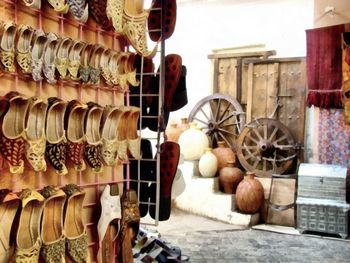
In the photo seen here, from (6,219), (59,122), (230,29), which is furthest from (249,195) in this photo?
(6,219)

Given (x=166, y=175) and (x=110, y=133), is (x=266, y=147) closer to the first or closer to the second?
(x=166, y=175)

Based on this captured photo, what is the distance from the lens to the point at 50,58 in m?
1.31

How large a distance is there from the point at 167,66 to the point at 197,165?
3424 millimetres

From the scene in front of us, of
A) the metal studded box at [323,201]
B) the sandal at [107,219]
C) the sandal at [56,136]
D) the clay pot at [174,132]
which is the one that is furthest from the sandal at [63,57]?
the clay pot at [174,132]

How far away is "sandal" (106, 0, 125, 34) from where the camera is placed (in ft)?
4.89

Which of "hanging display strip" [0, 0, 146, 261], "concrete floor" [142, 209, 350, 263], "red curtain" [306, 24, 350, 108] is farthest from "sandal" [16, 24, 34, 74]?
"red curtain" [306, 24, 350, 108]

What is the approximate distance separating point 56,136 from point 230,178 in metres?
3.83

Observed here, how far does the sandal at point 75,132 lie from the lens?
1.37 meters

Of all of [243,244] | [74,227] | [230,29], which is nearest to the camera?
[74,227]

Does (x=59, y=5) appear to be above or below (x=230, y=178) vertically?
above

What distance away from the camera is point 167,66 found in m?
2.01

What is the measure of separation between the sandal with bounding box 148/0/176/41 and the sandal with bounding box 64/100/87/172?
0.76 m

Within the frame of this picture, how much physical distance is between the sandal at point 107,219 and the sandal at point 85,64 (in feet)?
1.51

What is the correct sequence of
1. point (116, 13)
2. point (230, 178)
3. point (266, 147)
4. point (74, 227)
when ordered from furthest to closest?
point (266, 147)
point (230, 178)
point (116, 13)
point (74, 227)
